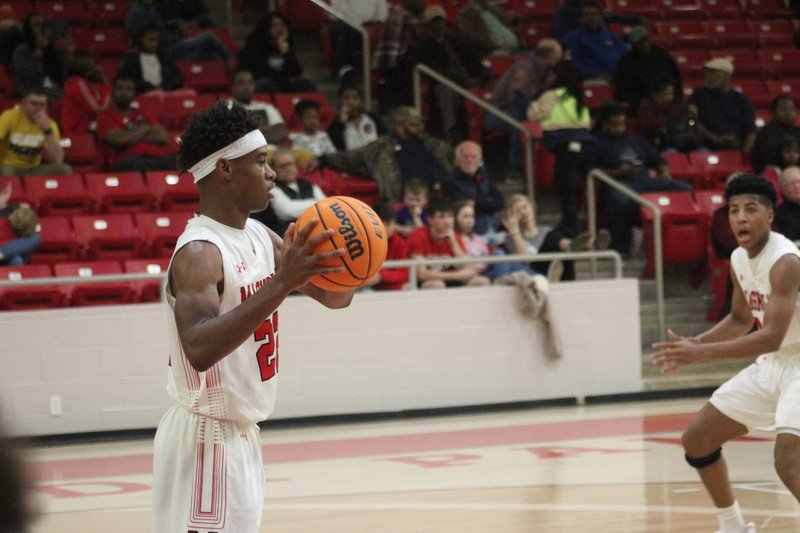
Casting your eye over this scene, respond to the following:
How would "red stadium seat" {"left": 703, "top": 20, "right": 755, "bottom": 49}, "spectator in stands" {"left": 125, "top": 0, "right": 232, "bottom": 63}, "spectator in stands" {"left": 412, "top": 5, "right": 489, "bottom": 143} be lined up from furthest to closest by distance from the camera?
"red stadium seat" {"left": 703, "top": 20, "right": 755, "bottom": 49} < "spectator in stands" {"left": 412, "top": 5, "right": 489, "bottom": 143} < "spectator in stands" {"left": 125, "top": 0, "right": 232, "bottom": 63}

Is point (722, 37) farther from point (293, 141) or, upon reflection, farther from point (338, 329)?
point (338, 329)

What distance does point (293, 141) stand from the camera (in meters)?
11.8

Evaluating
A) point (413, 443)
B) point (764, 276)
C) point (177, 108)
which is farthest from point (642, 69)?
point (764, 276)

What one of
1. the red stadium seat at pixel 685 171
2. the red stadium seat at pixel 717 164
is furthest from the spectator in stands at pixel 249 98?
the red stadium seat at pixel 717 164

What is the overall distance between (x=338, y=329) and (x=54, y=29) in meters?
4.80

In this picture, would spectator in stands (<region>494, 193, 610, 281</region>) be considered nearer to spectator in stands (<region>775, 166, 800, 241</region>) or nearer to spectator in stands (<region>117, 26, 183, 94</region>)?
spectator in stands (<region>775, 166, 800, 241</region>)

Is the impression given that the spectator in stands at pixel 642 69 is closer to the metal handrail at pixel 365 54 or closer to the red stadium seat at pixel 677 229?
→ the red stadium seat at pixel 677 229

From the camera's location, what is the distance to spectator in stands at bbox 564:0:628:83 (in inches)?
543

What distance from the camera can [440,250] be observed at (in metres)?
10.4

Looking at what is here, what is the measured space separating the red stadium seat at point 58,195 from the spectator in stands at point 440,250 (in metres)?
2.87

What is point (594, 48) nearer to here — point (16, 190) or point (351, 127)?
point (351, 127)

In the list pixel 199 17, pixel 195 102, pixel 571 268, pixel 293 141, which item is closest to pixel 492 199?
pixel 571 268

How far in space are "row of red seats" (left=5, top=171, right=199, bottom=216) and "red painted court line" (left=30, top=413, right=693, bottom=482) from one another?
9.36 feet

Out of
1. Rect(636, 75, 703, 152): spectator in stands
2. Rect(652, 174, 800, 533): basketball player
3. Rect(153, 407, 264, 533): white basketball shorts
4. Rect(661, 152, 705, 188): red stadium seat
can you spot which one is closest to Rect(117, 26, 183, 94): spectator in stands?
Rect(636, 75, 703, 152): spectator in stands
